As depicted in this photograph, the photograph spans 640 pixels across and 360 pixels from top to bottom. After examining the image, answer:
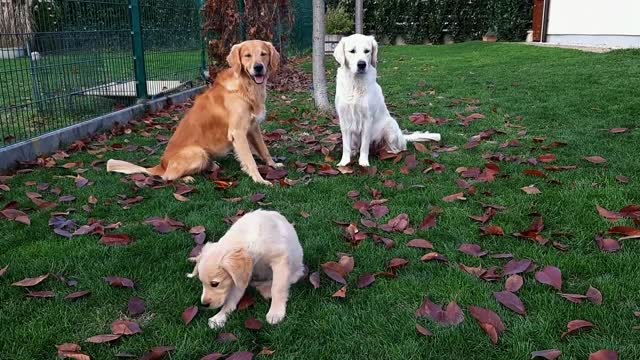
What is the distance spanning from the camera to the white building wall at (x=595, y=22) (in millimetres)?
14586

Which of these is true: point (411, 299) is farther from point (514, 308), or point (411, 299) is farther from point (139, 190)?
point (139, 190)

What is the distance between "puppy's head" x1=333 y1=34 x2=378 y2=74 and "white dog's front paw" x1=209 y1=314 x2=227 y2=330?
10.1 feet

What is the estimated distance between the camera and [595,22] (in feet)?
53.4

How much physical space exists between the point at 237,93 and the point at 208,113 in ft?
1.10

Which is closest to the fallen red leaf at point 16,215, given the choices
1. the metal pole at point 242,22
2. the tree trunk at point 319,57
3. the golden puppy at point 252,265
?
the golden puppy at point 252,265

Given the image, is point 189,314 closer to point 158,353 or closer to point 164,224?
point 158,353

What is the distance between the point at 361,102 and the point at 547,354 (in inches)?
132

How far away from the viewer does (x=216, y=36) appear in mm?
10523

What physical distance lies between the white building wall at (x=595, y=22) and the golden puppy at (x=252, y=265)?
1505 centimetres

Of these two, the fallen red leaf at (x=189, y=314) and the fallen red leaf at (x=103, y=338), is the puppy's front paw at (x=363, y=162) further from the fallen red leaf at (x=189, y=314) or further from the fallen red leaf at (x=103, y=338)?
the fallen red leaf at (x=103, y=338)

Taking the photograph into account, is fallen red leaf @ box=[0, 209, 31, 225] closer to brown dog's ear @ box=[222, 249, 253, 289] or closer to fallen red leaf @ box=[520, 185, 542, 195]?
brown dog's ear @ box=[222, 249, 253, 289]

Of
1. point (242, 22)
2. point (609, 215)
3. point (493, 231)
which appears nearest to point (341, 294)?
point (493, 231)

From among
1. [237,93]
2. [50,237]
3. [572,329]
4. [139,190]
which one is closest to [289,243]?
[572,329]

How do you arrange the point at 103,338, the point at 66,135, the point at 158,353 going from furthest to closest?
the point at 66,135
the point at 103,338
the point at 158,353
